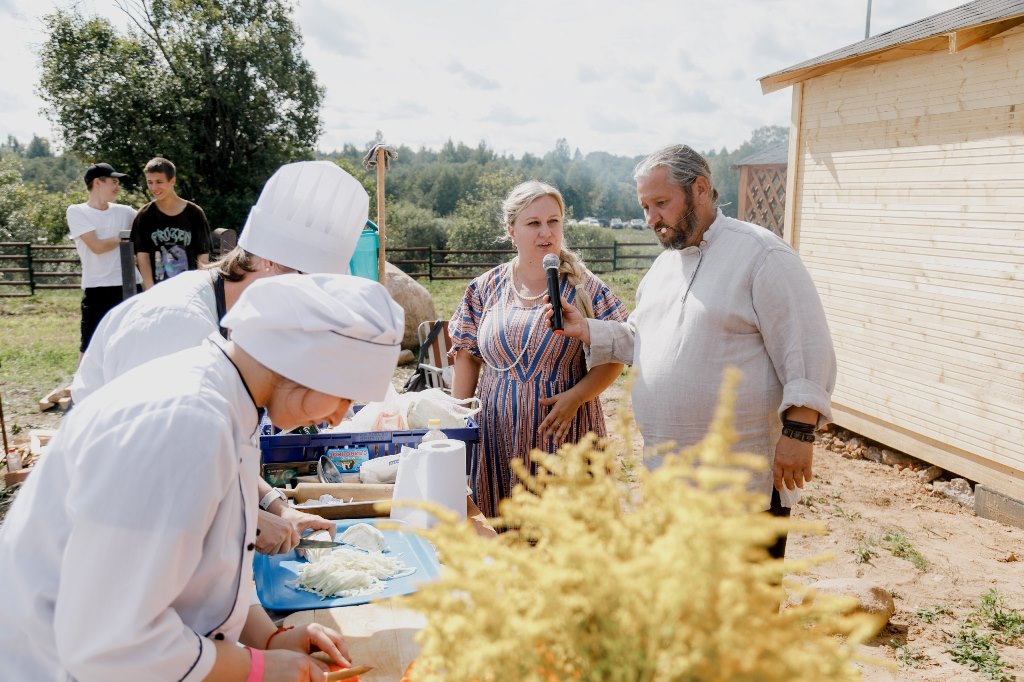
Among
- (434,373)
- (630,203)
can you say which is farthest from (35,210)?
(630,203)

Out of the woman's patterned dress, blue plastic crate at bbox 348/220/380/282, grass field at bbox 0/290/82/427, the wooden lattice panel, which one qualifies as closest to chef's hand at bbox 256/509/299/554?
the woman's patterned dress

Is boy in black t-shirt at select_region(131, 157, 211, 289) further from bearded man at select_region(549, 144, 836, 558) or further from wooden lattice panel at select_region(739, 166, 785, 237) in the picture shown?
wooden lattice panel at select_region(739, 166, 785, 237)

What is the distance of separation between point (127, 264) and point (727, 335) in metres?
6.06

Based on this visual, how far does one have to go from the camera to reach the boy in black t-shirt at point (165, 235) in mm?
6621

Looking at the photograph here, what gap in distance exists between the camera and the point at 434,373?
18.2ft

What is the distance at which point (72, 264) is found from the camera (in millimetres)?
20062

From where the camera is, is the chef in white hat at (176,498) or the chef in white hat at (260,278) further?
the chef in white hat at (260,278)

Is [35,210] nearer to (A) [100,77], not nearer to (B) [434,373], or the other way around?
(A) [100,77]

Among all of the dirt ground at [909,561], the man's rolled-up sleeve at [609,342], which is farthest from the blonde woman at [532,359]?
the dirt ground at [909,561]

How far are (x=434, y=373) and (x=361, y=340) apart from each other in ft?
13.7

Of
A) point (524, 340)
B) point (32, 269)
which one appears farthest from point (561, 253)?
point (32, 269)

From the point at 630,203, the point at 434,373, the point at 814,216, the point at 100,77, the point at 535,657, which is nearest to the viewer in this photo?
the point at 535,657

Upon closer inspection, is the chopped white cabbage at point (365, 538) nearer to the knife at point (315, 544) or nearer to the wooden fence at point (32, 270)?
the knife at point (315, 544)

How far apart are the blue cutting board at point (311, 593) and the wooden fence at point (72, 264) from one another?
1350 centimetres
